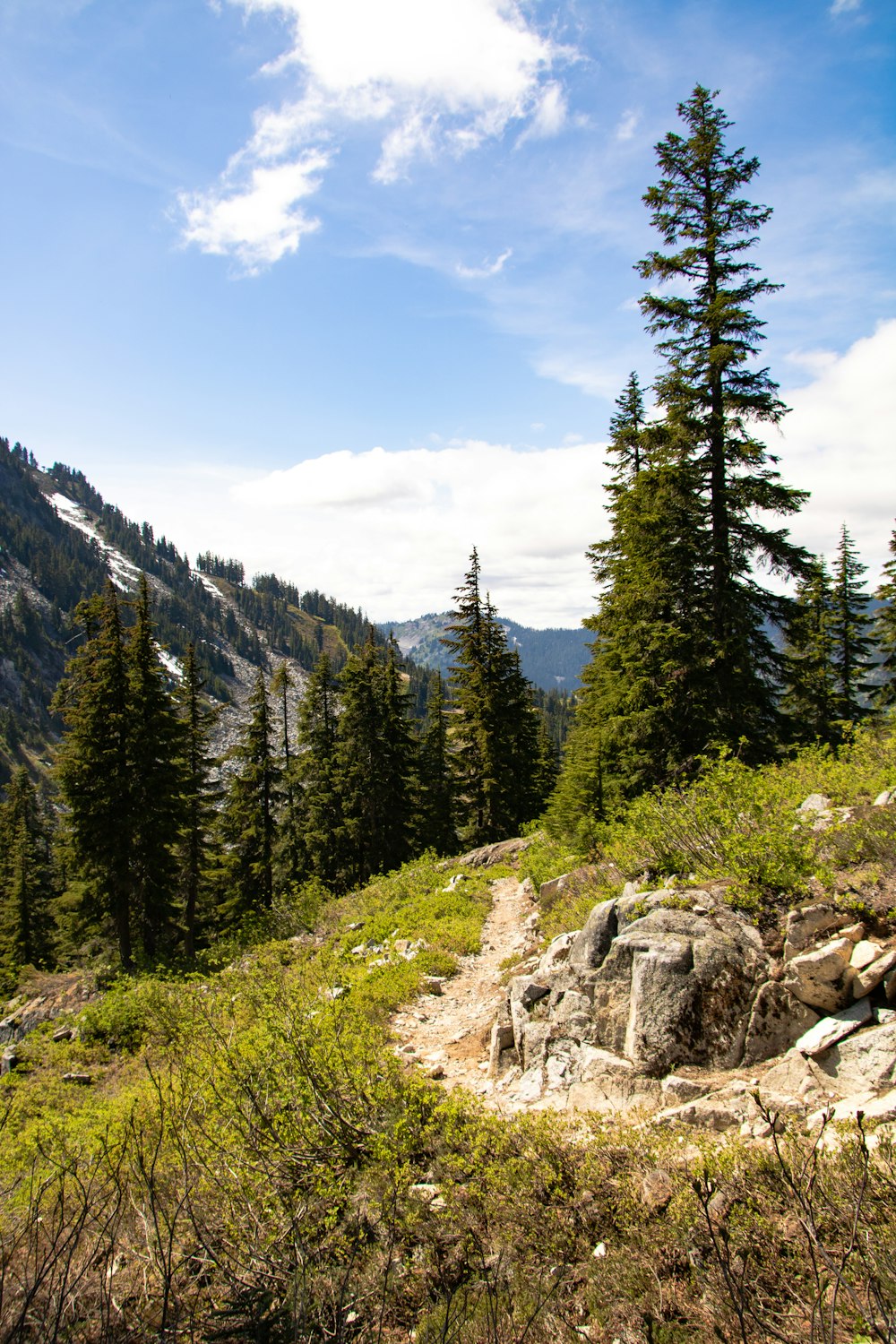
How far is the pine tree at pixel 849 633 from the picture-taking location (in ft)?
93.1

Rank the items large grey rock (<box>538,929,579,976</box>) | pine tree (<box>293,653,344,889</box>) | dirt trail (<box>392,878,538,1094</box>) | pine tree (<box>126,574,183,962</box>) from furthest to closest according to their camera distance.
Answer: pine tree (<box>293,653,344,889</box>) → pine tree (<box>126,574,183,962</box>) → large grey rock (<box>538,929,579,976</box>) → dirt trail (<box>392,878,538,1094</box>)

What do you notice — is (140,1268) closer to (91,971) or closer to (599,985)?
(599,985)

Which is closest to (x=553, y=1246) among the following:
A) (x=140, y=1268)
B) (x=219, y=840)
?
(x=140, y=1268)

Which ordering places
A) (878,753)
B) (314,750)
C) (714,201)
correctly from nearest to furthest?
(878,753) → (714,201) → (314,750)

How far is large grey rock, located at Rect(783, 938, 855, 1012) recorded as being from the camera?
16.0 ft

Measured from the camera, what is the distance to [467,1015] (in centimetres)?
891

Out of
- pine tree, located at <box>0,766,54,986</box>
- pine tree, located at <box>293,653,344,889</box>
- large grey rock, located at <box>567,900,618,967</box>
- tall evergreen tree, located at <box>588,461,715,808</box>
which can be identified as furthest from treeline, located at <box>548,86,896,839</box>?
pine tree, located at <box>0,766,54,986</box>

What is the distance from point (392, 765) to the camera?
29.8 meters

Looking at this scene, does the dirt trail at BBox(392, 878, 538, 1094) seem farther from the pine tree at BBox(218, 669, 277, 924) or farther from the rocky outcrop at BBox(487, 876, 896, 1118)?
the pine tree at BBox(218, 669, 277, 924)

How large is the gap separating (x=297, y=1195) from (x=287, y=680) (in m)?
29.3

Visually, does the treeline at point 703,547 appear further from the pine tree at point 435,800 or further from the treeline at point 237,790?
the pine tree at point 435,800

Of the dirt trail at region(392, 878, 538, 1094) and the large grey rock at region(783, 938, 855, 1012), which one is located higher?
the large grey rock at region(783, 938, 855, 1012)

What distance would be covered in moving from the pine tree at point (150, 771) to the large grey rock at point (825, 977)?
20.2 m

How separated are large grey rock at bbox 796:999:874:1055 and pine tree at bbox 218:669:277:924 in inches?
1065
